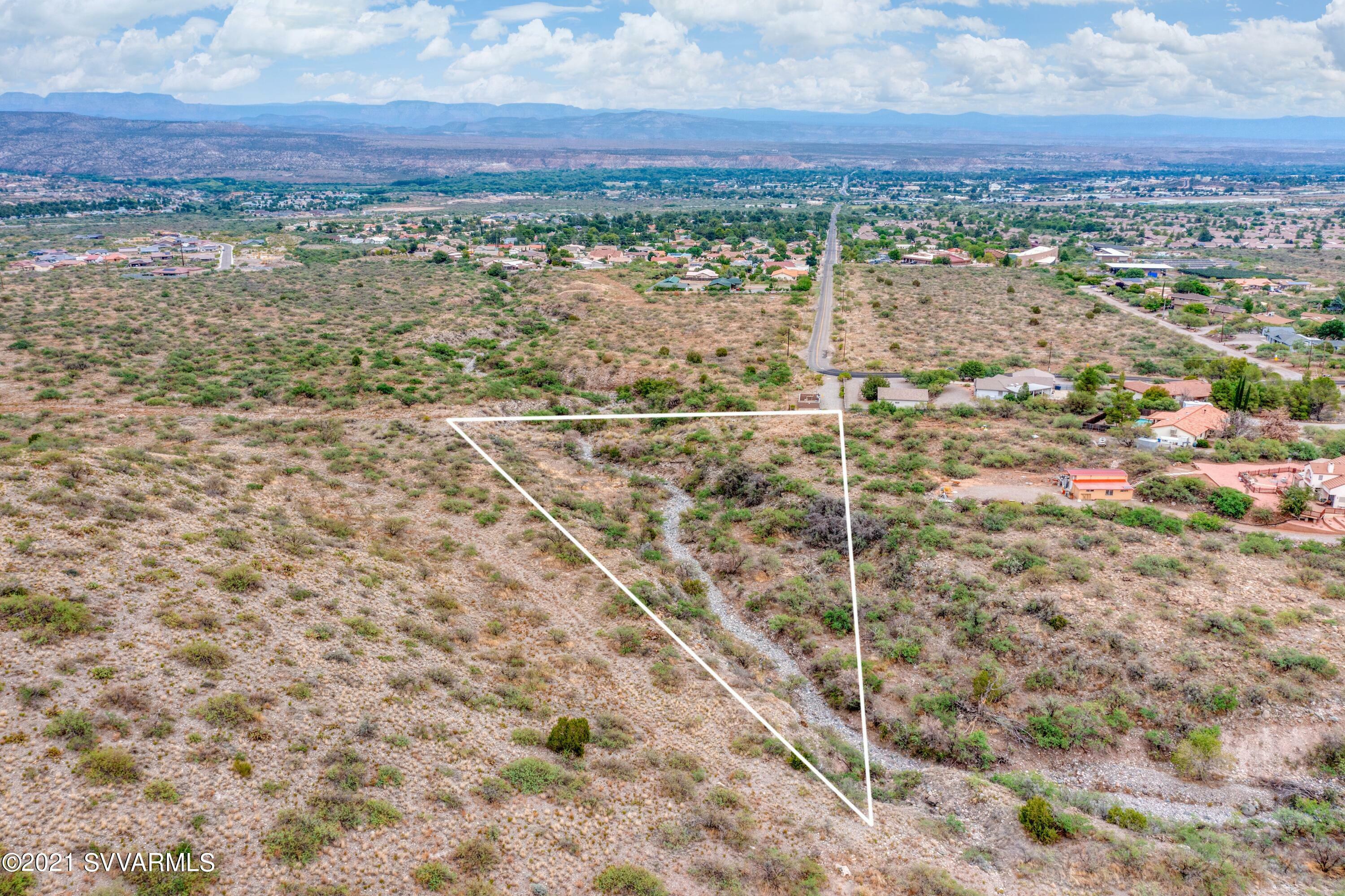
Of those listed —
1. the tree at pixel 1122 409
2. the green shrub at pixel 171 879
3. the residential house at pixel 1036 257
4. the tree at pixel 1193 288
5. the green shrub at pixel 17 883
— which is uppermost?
the residential house at pixel 1036 257

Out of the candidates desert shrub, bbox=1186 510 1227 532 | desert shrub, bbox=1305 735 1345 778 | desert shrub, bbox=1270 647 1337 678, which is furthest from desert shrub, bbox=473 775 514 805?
desert shrub, bbox=1186 510 1227 532

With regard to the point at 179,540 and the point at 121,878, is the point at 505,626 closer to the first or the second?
the point at 179,540

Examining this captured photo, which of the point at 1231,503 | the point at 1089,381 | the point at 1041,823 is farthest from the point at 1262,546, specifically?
the point at 1089,381

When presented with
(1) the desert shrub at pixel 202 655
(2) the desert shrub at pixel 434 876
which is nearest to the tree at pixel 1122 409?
(2) the desert shrub at pixel 434 876

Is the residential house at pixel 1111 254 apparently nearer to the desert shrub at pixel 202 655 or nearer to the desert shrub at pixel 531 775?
the desert shrub at pixel 531 775

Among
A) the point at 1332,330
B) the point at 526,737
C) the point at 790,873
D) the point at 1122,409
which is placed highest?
the point at 1332,330

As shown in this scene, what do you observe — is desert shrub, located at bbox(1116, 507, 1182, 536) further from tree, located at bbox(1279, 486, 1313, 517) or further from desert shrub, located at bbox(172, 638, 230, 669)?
desert shrub, located at bbox(172, 638, 230, 669)

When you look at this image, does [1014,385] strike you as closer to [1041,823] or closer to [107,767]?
[1041,823]
